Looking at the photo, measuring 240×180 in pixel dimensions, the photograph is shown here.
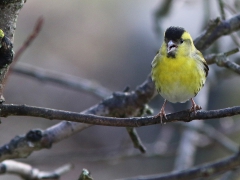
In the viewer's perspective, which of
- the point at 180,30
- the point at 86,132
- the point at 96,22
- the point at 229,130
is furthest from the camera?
the point at 96,22

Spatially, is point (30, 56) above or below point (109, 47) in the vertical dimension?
below

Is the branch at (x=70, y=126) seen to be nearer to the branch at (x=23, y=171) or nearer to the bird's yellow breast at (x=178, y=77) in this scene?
the bird's yellow breast at (x=178, y=77)

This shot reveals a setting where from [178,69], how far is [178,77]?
0.15ft

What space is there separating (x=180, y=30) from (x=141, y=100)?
0.46m

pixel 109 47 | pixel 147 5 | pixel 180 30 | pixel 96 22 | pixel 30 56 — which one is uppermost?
pixel 147 5

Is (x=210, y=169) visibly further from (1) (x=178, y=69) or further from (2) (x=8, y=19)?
(2) (x=8, y=19)

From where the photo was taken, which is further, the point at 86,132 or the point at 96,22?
the point at 96,22

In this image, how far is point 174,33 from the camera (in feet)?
8.29

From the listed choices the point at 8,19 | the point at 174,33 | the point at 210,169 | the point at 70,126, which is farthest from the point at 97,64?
the point at 8,19

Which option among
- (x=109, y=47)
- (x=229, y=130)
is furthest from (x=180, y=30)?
(x=109, y=47)

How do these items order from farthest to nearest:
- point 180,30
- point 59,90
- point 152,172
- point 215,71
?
1. point 59,90
2. point 152,172
3. point 215,71
4. point 180,30

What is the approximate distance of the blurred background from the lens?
621 centimetres

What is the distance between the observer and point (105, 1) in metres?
10.5

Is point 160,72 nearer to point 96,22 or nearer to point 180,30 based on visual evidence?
point 180,30
